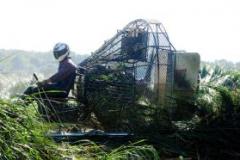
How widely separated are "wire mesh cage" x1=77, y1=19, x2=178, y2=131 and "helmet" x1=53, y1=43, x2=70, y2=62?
0.45m

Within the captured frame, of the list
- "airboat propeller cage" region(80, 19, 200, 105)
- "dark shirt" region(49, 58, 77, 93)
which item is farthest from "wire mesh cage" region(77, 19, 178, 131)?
"dark shirt" region(49, 58, 77, 93)

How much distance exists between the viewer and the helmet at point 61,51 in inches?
378

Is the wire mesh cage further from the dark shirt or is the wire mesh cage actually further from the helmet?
the helmet

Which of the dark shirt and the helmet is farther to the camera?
the helmet

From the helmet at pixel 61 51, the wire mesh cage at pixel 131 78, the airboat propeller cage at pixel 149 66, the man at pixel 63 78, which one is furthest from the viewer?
the helmet at pixel 61 51

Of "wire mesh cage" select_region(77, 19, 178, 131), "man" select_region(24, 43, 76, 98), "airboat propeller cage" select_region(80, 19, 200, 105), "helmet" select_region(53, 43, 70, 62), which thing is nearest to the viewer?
"wire mesh cage" select_region(77, 19, 178, 131)

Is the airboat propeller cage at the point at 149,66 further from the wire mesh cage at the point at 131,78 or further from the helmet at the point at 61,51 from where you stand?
the helmet at the point at 61,51

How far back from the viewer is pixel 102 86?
344 inches

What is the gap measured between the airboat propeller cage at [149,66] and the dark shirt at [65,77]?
0.78ft

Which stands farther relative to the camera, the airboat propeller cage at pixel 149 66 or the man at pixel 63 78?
the man at pixel 63 78

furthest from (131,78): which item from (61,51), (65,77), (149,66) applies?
(61,51)

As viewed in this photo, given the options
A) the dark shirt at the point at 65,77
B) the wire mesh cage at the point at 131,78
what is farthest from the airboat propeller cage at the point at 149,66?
the dark shirt at the point at 65,77

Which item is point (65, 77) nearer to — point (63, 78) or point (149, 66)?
point (63, 78)

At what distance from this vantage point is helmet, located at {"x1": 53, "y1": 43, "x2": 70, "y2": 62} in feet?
31.5
